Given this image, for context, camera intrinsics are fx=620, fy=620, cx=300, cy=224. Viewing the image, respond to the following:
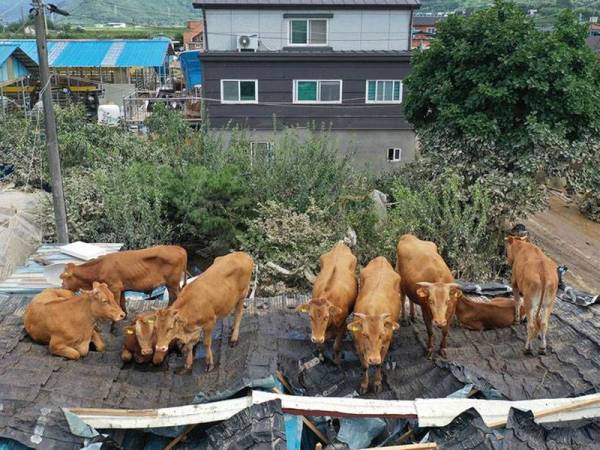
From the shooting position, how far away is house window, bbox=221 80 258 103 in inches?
793

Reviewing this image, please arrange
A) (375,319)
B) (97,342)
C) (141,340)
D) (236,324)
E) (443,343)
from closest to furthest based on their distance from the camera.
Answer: (375,319) < (141,340) < (443,343) < (97,342) < (236,324)

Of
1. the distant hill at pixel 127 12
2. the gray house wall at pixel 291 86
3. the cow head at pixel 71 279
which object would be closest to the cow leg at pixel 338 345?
the cow head at pixel 71 279

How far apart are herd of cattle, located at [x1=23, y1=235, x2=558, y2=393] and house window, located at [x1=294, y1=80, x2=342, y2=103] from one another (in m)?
13.2

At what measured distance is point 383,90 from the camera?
67.8ft

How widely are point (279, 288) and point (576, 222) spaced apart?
12.0 m

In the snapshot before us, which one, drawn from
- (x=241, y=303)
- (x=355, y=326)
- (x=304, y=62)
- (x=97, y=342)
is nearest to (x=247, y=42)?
(x=304, y=62)

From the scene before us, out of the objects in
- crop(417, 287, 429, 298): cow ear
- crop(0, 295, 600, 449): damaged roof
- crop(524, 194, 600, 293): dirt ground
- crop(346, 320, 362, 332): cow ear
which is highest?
crop(417, 287, 429, 298): cow ear

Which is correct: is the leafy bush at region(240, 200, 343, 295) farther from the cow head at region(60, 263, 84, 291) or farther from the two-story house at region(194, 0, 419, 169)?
the two-story house at region(194, 0, 419, 169)

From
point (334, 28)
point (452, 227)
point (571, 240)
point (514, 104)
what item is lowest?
point (571, 240)

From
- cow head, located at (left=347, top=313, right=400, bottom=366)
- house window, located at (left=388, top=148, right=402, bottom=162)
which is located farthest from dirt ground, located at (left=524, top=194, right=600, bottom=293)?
cow head, located at (left=347, top=313, right=400, bottom=366)

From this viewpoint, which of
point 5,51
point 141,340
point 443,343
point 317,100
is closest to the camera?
point 141,340

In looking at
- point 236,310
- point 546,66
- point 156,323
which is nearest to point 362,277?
point 236,310

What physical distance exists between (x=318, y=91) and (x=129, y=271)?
13940 millimetres

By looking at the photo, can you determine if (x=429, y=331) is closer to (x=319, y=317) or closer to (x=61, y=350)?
(x=319, y=317)
